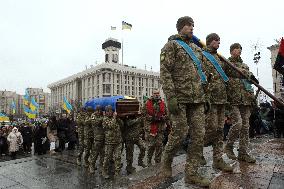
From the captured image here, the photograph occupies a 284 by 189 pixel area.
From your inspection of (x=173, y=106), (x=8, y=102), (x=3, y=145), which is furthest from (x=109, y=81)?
(x=173, y=106)

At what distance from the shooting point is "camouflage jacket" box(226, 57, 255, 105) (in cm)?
532

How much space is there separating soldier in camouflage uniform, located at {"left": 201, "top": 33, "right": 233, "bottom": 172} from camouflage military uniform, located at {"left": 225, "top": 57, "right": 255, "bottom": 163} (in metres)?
0.35

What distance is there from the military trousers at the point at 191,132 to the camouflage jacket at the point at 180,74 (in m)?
0.15

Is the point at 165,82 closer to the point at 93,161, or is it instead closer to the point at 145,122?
the point at 145,122

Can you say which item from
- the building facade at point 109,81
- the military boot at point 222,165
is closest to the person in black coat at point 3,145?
the military boot at point 222,165

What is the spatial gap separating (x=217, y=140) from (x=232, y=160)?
817mm

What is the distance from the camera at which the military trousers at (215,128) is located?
4625 millimetres

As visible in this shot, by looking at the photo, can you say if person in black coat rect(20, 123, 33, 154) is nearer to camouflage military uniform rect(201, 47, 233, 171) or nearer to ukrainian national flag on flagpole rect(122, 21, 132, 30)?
camouflage military uniform rect(201, 47, 233, 171)

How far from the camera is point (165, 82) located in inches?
154

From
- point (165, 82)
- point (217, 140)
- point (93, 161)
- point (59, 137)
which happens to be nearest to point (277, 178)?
point (217, 140)

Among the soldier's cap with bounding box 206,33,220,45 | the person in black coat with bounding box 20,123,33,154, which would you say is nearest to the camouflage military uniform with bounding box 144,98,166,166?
the soldier's cap with bounding box 206,33,220,45

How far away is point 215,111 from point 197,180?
1.48 m

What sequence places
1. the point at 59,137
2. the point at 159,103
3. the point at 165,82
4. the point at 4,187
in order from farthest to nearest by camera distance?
the point at 59,137, the point at 159,103, the point at 4,187, the point at 165,82

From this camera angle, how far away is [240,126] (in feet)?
17.1
